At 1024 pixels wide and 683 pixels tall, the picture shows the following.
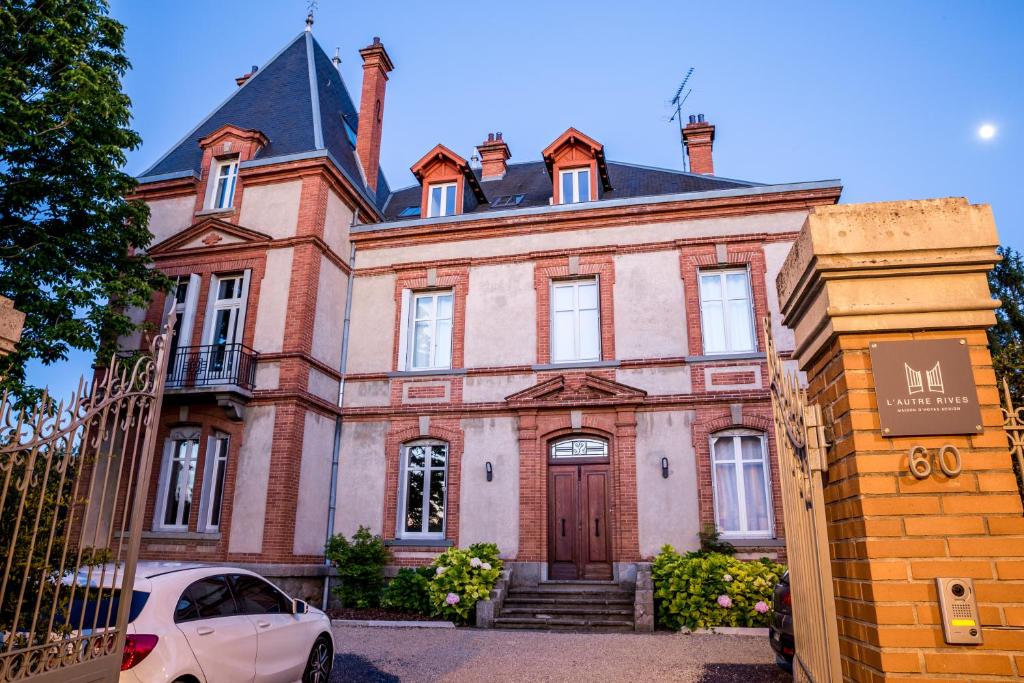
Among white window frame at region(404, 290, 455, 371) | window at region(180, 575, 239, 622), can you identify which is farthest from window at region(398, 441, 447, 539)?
Answer: window at region(180, 575, 239, 622)

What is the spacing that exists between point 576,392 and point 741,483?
12.7ft

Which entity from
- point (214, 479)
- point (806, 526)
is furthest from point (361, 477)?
point (806, 526)

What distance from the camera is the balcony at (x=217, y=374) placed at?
14.0 m

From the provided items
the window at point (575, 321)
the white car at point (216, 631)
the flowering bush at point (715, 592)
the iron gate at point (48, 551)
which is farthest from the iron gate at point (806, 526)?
the window at point (575, 321)

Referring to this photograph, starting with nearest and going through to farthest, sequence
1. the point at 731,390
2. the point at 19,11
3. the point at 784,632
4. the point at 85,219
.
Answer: the point at 784,632 < the point at 19,11 < the point at 85,219 < the point at 731,390

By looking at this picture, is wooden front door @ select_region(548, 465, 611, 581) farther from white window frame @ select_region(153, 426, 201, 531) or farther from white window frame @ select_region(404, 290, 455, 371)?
white window frame @ select_region(153, 426, 201, 531)

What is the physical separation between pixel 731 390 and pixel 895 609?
1199cm

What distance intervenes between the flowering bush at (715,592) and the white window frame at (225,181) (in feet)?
43.0

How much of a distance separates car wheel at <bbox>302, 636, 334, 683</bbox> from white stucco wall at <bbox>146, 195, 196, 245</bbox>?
12327 millimetres

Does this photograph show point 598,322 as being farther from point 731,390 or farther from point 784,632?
point 784,632

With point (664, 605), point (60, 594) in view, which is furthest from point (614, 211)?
point (60, 594)

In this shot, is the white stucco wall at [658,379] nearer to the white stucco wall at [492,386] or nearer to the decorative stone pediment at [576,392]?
the decorative stone pediment at [576,392]

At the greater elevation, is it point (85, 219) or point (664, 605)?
point (85, 219)

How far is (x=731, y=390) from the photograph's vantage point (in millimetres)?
14039
